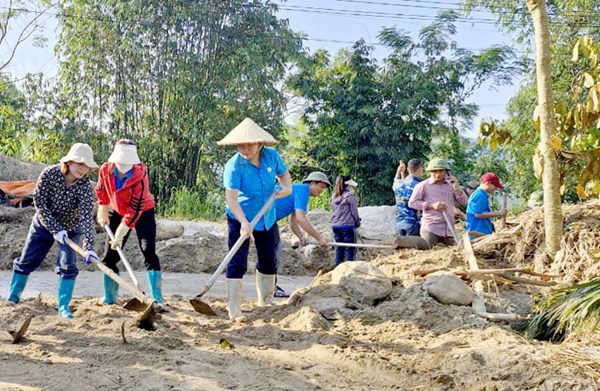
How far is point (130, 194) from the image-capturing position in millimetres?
5484

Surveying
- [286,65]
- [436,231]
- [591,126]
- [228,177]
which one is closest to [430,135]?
[286,65]

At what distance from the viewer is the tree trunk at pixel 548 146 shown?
5.86 meters

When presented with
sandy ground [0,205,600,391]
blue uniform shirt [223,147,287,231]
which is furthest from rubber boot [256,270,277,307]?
blue uniform shirt [223,147,287,231]

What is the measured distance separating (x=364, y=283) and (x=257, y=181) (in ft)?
4.23

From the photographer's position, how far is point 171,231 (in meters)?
10.8

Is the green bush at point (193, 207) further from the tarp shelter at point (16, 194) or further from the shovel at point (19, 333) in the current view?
the shovel at point (19, 333)

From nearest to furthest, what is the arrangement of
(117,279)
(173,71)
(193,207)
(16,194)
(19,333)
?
(19,333) < (117,279) < (16,194) < (193,207) < (173,71)

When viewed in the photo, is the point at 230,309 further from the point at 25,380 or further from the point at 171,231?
the point at 171,231

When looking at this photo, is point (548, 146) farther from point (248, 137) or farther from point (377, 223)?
point (377, 223)

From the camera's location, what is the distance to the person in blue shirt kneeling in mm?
7422

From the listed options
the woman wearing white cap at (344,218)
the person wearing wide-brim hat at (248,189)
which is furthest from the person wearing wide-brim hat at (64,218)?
the woman wearing white cap at (344,218)

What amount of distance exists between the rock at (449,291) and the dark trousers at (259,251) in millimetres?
1362

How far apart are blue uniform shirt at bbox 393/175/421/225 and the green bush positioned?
6.87 meters

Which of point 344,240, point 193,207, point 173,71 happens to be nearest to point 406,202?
point 344,240
